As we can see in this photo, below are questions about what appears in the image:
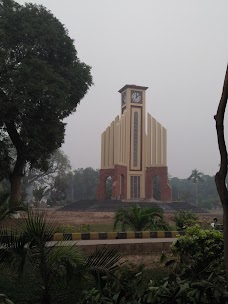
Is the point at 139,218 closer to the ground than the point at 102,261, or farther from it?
farther from it

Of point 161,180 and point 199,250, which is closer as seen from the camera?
point 199,250

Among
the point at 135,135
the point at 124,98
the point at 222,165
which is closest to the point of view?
the point at 222,165

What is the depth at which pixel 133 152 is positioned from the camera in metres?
39.6

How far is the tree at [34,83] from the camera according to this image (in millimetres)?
17172

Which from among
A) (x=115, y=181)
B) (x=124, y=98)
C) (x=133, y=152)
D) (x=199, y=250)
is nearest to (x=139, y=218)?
(x=199, y=250)

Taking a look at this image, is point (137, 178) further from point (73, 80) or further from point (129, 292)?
point (129, 292)

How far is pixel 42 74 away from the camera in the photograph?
17.6 metres

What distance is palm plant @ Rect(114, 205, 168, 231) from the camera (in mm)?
11359

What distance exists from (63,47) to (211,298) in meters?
18.3

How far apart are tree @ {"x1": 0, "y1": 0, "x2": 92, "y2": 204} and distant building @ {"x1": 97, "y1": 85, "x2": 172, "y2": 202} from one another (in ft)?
59.3

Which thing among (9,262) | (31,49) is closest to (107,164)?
(31,49)

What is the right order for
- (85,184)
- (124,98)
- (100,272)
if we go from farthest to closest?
(85,184), (124,98), (100,272)

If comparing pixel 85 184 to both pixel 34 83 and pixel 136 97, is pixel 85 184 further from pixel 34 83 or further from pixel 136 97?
pixel 34 83

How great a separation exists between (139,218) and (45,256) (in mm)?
7295
